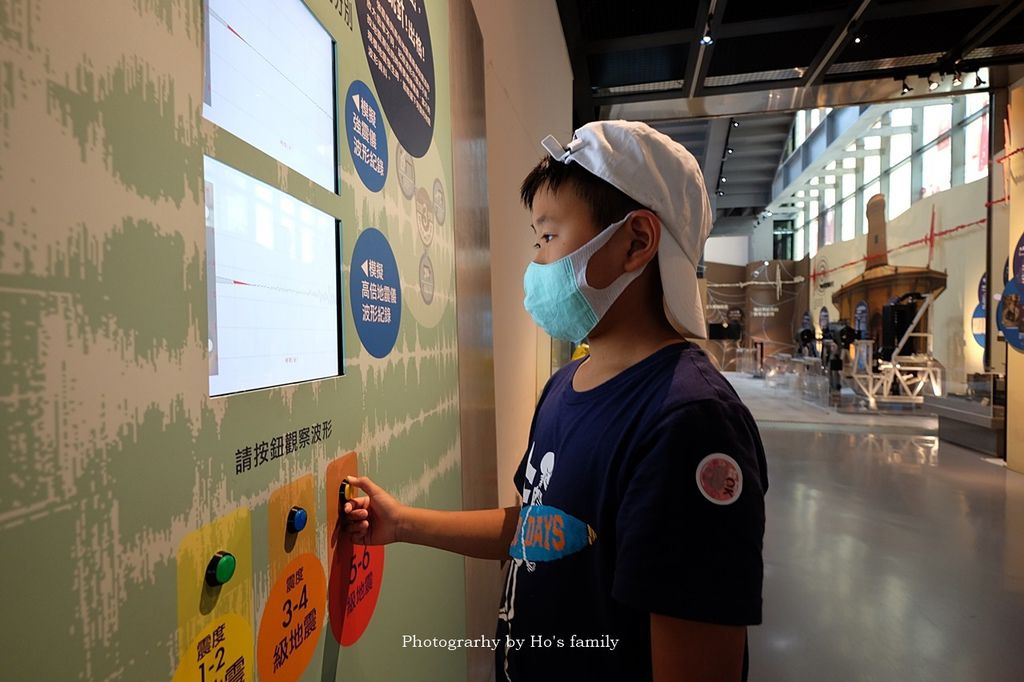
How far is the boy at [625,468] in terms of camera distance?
2.00ft

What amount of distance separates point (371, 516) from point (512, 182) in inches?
74.6

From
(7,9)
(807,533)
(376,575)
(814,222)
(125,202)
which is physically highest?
(814,222)

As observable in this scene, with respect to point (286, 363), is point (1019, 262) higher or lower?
higher

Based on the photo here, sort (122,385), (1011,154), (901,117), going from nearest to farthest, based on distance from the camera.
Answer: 1. (122,385)
2. (1011,154)
3. (901,117)

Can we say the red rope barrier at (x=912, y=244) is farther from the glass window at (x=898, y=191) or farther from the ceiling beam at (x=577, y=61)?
the ceiling beam at (x=577, y=61)

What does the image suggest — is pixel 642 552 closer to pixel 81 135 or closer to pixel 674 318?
pixel 674 318

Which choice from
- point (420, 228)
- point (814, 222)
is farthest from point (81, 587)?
point (814, 222)

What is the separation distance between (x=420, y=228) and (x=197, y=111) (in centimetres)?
64

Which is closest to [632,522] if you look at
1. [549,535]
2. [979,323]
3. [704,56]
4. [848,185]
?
[549,535]

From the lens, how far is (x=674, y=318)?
806mm

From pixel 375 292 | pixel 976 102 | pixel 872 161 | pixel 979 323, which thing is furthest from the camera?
pixel 872 161

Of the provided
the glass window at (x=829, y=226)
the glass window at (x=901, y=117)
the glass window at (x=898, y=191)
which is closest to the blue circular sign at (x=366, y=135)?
the glass window at (x=898, y=191)

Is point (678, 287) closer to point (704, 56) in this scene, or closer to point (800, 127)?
point (704, 56)

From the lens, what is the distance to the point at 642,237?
81 centimetres
